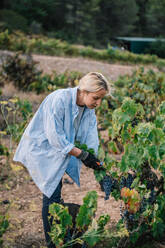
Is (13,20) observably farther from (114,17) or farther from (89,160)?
(89,160)

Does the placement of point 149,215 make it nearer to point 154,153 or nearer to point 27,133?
point 154,153

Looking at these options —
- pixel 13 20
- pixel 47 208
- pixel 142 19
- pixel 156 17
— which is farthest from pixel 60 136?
pixel 142 19

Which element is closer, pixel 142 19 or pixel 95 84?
pixel 95 84

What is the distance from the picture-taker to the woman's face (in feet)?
7.20

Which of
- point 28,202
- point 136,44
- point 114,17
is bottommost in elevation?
point 28,202

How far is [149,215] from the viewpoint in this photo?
7.44 ft

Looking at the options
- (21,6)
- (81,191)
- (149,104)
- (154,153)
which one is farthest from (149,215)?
(21,6)

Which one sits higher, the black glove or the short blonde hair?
the short blonde hair

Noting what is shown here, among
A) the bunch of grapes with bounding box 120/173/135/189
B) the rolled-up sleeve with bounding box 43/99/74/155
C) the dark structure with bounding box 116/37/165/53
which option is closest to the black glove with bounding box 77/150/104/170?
the rolled-up sleeve with bounding box 43/99/74/155

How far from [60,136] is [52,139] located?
6 centimetres

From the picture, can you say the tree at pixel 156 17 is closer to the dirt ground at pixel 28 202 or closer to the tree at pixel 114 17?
the tree at pixel 114 17

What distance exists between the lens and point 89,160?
2.22 m

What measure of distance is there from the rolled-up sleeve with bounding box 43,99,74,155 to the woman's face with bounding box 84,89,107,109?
0.18 metres

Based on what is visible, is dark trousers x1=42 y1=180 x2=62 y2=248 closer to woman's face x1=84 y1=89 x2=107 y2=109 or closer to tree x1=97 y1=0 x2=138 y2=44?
woman's face x1=84 y1=89 x2=107 y2=109
